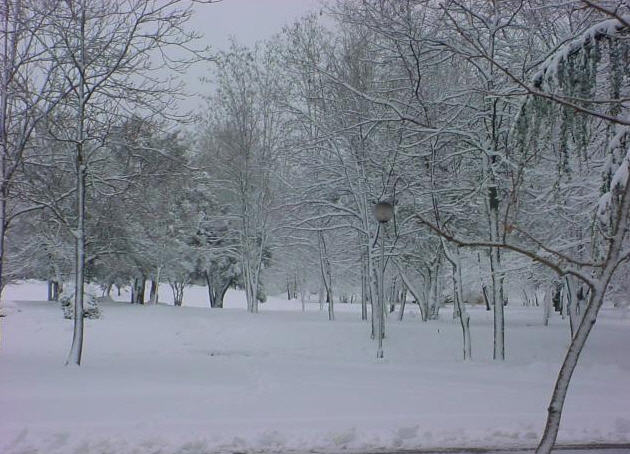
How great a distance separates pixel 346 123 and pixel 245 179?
35.5 ft

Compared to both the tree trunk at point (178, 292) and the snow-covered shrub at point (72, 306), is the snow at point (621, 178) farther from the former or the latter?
the tree trunk at point (178, 292)

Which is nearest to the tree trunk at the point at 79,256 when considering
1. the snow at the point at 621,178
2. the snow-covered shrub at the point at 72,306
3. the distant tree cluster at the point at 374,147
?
the distant tree cluster at the point at 374,147

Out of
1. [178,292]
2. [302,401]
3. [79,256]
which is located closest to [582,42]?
[302,401]

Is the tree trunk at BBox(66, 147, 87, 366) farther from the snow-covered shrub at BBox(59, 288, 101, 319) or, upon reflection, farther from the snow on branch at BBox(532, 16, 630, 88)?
the snow-covered shrub at BBox(59, 288, 101, 319)

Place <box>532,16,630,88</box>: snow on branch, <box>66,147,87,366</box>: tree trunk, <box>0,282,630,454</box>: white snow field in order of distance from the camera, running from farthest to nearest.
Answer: <box>66,147,87,366</box>: tree trunk → <box>0,282,630,454</box>: white snow field → <box>532,16,630,88</box>: snow on branch

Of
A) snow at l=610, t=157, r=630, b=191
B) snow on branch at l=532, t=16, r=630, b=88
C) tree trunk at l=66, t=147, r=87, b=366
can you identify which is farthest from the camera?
tree trunk at l=66, t=147, r=87, b=366

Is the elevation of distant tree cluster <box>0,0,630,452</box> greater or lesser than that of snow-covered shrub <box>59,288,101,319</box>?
greater

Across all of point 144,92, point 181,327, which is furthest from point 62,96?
point 181,327

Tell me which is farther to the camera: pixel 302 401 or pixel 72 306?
pixel 72 306

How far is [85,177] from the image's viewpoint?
13234 mm

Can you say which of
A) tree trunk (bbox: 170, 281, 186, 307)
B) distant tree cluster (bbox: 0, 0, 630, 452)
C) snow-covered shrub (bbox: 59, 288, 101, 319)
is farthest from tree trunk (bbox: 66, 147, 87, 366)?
tree trunk (bbox: 170, 281, 186, 307)

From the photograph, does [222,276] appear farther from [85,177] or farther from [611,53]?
[611,53]

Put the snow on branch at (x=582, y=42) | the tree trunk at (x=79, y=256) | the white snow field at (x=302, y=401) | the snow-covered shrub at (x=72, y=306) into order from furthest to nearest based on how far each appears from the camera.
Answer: the snow-covered shrub at (x=72, y=306) → the tree trunk at (x=79, y=256) → the white snow field at (x=302, y=401) → the snow on branch at (x=582, y=42)

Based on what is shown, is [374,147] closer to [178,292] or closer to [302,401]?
[302,401]
